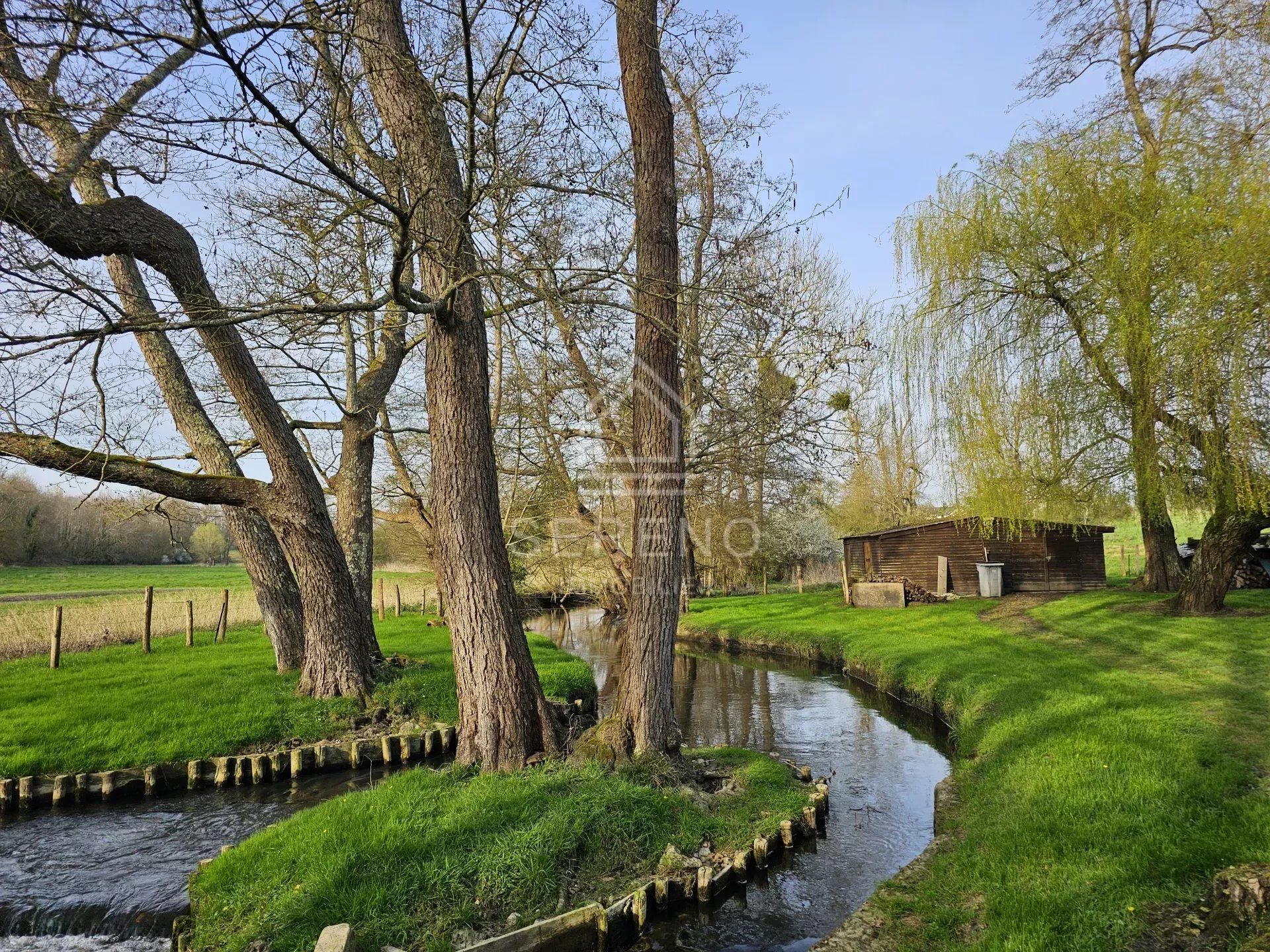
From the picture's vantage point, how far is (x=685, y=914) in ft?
16.8

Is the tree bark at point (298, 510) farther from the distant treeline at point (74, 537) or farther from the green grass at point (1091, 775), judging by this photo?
the green grass at point (1091, 775)

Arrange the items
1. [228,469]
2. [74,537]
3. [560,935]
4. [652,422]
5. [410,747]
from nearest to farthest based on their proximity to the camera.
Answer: [560,935] < [652,422] < [410,747] < [228,469] < [74,537]

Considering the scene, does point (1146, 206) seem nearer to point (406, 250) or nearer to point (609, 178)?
point (609, 178)

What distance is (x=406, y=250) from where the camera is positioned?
4582 mm

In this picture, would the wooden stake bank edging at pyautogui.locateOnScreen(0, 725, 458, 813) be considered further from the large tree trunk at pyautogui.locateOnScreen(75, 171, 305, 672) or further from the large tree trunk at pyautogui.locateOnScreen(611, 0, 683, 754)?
the large tree trunk at pyautogui.locateOnScreen(611, 0, 683, 754)

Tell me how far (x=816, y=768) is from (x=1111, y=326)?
9122 millimetres

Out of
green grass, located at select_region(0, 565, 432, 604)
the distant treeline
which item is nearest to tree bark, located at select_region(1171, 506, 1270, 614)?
the distant treeline

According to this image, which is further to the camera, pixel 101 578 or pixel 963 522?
pixel 101 578

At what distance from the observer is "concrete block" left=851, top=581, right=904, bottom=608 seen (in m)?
20.4

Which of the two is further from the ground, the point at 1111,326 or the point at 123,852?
the point at 1111,326

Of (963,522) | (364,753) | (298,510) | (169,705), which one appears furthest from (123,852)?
(963,522)

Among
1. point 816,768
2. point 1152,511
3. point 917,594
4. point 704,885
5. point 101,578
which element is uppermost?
point 1152,511

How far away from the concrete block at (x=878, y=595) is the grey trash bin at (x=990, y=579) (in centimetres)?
233

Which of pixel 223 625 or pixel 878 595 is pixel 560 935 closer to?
pixel 223 625
